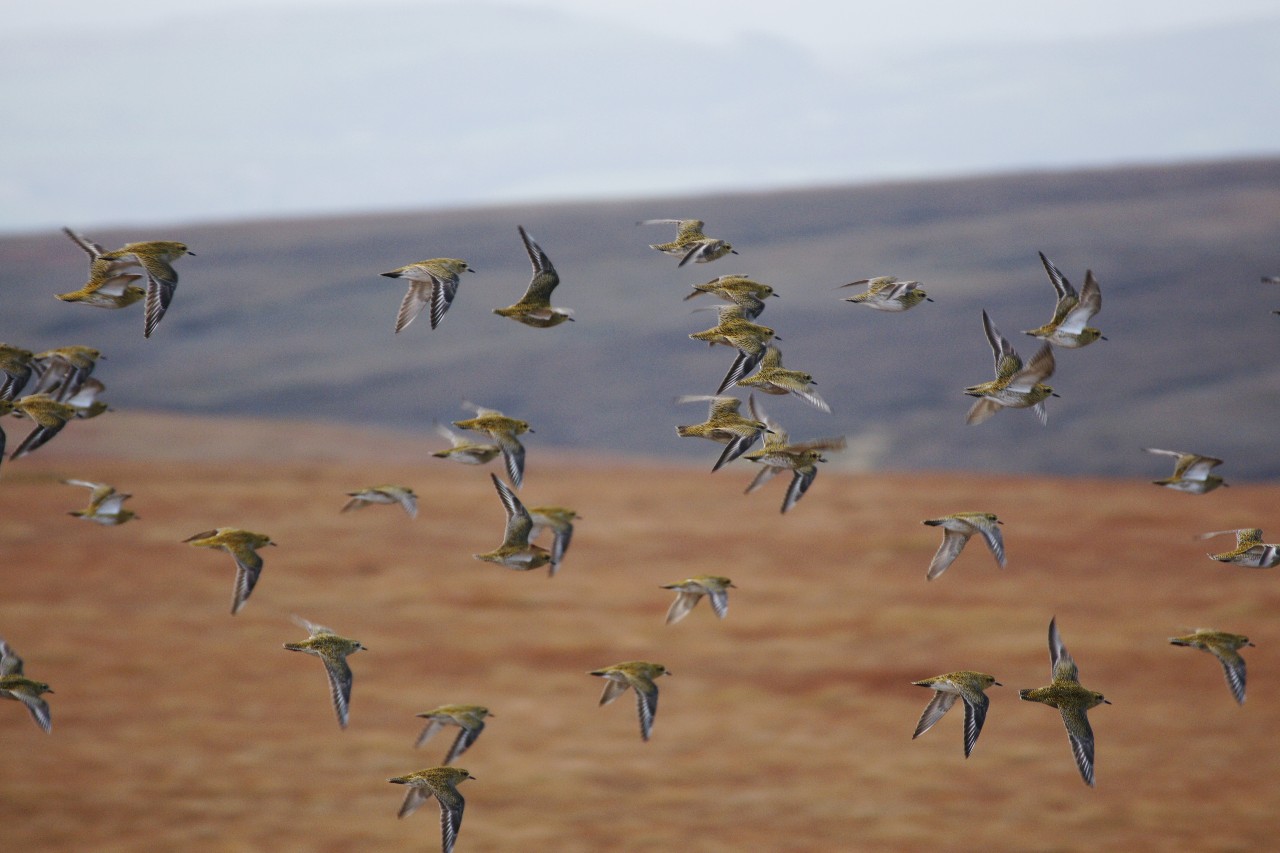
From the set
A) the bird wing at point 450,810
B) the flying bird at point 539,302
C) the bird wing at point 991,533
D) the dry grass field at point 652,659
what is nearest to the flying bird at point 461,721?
the bird wing at point 450,810

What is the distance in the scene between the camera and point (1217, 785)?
624 inches

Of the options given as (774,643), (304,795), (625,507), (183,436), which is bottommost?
(183,436)

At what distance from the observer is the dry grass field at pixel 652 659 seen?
601 inches

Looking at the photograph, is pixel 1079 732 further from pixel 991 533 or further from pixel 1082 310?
pixel 1082 310

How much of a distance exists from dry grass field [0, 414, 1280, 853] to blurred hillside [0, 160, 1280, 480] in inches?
589

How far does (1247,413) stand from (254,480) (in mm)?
34434

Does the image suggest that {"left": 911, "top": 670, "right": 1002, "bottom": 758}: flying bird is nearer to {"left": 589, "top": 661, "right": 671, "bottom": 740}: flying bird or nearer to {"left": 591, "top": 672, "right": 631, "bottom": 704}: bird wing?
{"left": 589, "top": 661, "right": 671, "bottom": 740}: flying bird

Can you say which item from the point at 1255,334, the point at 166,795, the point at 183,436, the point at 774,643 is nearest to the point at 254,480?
the point at 183,436

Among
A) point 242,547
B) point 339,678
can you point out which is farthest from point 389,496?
point 339,678

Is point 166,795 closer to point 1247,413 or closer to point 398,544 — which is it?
point 398,544

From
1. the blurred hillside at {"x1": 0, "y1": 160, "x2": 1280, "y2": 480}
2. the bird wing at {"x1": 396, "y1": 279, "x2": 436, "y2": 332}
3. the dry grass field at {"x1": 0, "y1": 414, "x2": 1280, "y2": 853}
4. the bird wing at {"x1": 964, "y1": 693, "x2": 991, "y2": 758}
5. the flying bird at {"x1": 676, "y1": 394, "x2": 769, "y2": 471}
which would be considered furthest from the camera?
the blurred hillside at {"x1": 0, "y1": 160, "x2": 1280, "y2": 480}

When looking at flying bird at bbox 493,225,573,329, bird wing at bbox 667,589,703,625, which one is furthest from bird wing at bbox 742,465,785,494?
flying bird at bbox 493,225,573,329

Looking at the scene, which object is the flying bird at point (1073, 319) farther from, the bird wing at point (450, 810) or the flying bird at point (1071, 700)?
the bird wing at point (450, 810)

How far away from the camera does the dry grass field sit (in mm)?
15266
